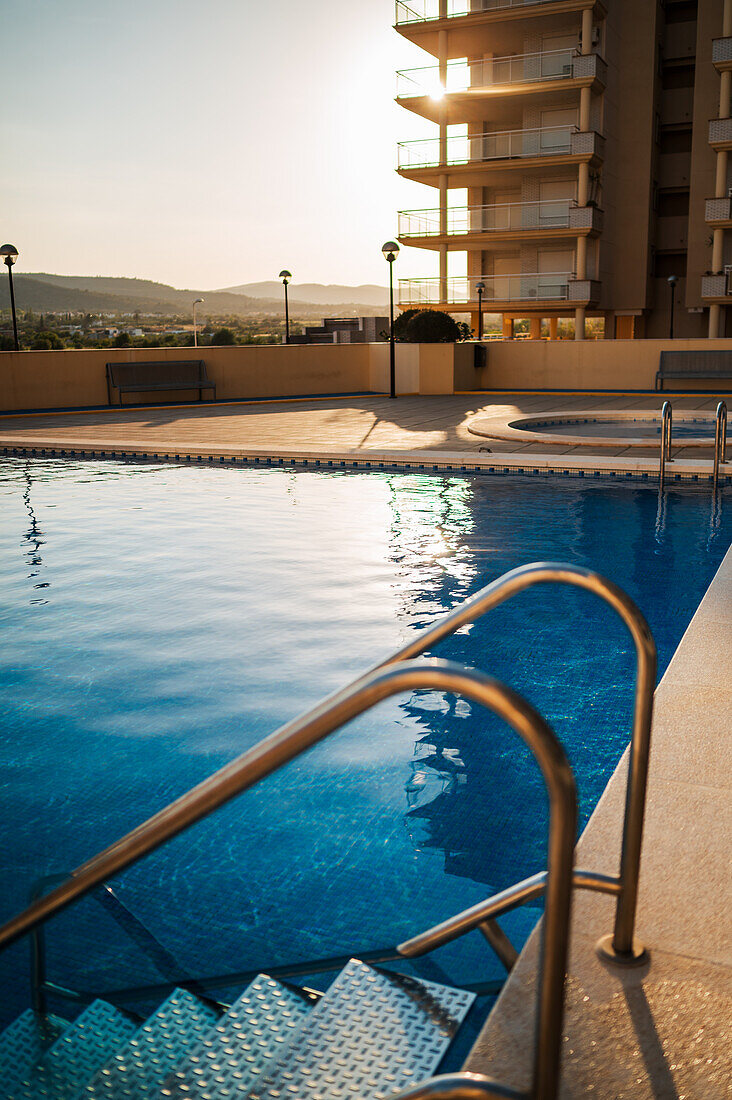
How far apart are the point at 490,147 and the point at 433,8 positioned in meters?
5.02

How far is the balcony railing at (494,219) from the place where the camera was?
111 feet

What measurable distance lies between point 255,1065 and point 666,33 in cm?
4224

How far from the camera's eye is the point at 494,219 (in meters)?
35.8

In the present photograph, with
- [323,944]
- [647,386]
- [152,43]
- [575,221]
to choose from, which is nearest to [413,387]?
[647,386]

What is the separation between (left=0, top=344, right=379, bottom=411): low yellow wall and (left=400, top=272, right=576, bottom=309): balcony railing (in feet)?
Answer: 38.8

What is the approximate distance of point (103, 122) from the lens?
148 feet

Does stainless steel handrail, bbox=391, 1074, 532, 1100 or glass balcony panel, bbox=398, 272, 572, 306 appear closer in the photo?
stainless steel handrail, bbox=391, 1074, 532, 1100

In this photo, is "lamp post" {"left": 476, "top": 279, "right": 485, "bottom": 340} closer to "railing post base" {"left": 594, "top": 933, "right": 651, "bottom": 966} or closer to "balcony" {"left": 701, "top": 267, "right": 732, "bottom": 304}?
"balcony" {"left": 701, "top": 267, "right": 732, "bottom": 304}

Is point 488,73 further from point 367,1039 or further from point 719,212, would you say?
point 367,1039

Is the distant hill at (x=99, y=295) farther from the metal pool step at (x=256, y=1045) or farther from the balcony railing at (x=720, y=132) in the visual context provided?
the metal pool step at (x=256, y=1045)

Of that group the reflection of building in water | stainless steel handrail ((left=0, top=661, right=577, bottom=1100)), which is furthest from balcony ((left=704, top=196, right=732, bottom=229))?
stainless steel handrail ((left=0, top=661, right=577, bottom=1100))

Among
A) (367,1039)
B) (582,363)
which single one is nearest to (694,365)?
(582,363)

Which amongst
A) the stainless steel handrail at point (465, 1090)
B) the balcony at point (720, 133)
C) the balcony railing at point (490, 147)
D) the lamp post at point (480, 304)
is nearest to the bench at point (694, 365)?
the lamp post at point (480, 304)

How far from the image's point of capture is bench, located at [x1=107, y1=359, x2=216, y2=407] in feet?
67.1
